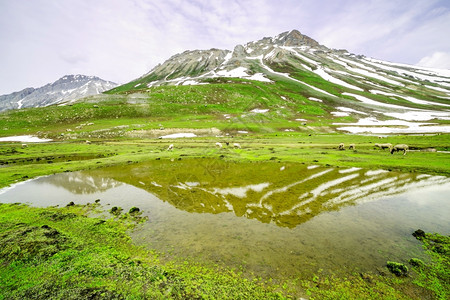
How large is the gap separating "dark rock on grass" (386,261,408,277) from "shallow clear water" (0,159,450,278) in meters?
0.41

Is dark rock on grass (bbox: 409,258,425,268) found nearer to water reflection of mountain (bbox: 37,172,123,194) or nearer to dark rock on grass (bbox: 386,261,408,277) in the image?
dark rock on grass (bbox: 386,261,408,277)

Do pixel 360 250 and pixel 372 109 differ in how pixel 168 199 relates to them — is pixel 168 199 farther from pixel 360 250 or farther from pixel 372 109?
pixel 372 109

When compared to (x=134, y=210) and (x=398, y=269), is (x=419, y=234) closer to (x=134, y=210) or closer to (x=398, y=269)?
(x=398, y=269)

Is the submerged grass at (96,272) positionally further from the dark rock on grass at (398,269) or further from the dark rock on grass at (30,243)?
the dark rock on grass at (398,269)

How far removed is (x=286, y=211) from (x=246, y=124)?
8521 cm

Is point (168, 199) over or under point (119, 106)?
under

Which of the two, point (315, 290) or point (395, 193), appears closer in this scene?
point (315, 290)

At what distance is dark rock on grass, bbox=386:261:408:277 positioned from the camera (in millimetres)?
10623

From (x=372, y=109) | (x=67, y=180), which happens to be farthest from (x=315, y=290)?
(x=372, y=109)

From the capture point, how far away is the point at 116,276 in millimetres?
10609

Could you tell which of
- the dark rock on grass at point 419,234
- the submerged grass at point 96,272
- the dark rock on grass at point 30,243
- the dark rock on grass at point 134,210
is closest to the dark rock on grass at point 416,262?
the dark rock on grass at point 419,234

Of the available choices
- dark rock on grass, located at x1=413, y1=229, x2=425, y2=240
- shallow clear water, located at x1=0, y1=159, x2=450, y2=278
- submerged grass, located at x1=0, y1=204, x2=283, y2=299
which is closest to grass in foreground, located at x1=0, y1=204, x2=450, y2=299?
submerged grass, located at x1=0, y1=204, x2=283, y2=299

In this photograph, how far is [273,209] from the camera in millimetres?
19094

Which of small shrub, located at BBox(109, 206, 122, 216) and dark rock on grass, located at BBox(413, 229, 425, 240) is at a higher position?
dark rock on grass, located at BBox(413, 229, 425, 240)
